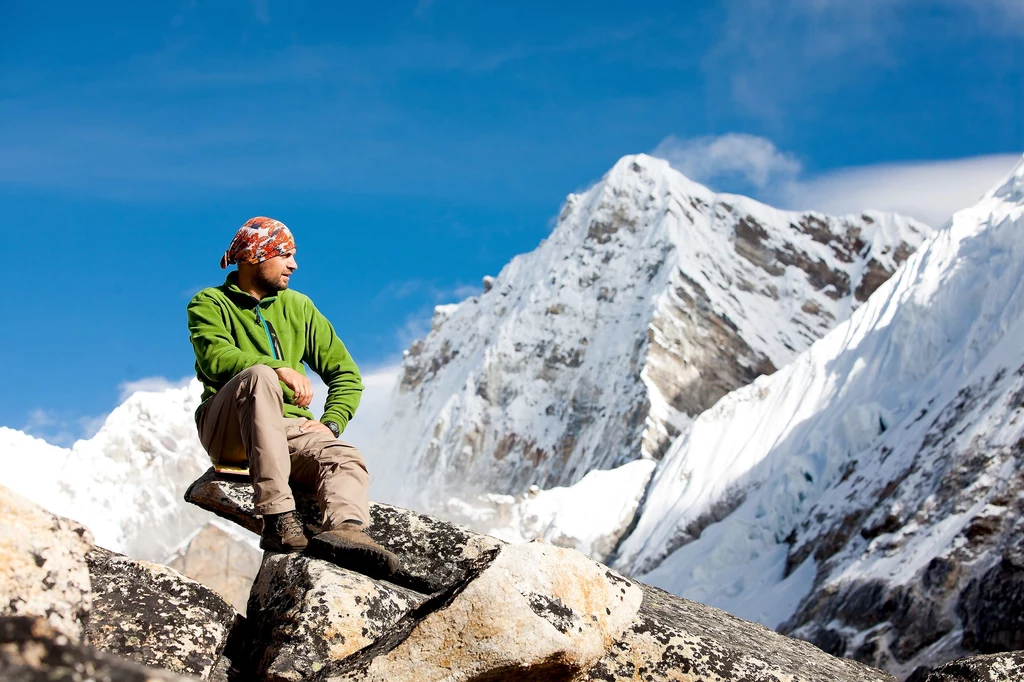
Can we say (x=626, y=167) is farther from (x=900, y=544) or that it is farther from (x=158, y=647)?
(x=158, y=647)

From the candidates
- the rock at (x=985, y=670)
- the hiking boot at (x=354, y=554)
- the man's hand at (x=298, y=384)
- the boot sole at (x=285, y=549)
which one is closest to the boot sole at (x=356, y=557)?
the hiking boot at (x=354, y=554)

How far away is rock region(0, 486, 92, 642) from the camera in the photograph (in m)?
3.98

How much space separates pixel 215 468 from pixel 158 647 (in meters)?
1.30

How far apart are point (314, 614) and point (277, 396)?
1.31 meters

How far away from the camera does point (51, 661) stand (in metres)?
2.57

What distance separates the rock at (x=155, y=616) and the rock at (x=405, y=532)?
727 millimetres

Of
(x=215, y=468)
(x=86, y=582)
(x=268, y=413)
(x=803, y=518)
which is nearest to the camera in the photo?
(x=86, y=582)

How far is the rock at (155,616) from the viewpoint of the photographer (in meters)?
5.77

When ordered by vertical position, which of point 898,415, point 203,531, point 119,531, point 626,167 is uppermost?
point 626,167

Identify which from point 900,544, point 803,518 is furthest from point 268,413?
point 803,518

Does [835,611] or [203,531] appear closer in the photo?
[203,531]

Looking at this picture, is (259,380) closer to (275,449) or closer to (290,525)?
(275,449)

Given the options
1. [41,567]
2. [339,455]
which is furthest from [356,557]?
[41,567]

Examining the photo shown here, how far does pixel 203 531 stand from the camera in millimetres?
31703
